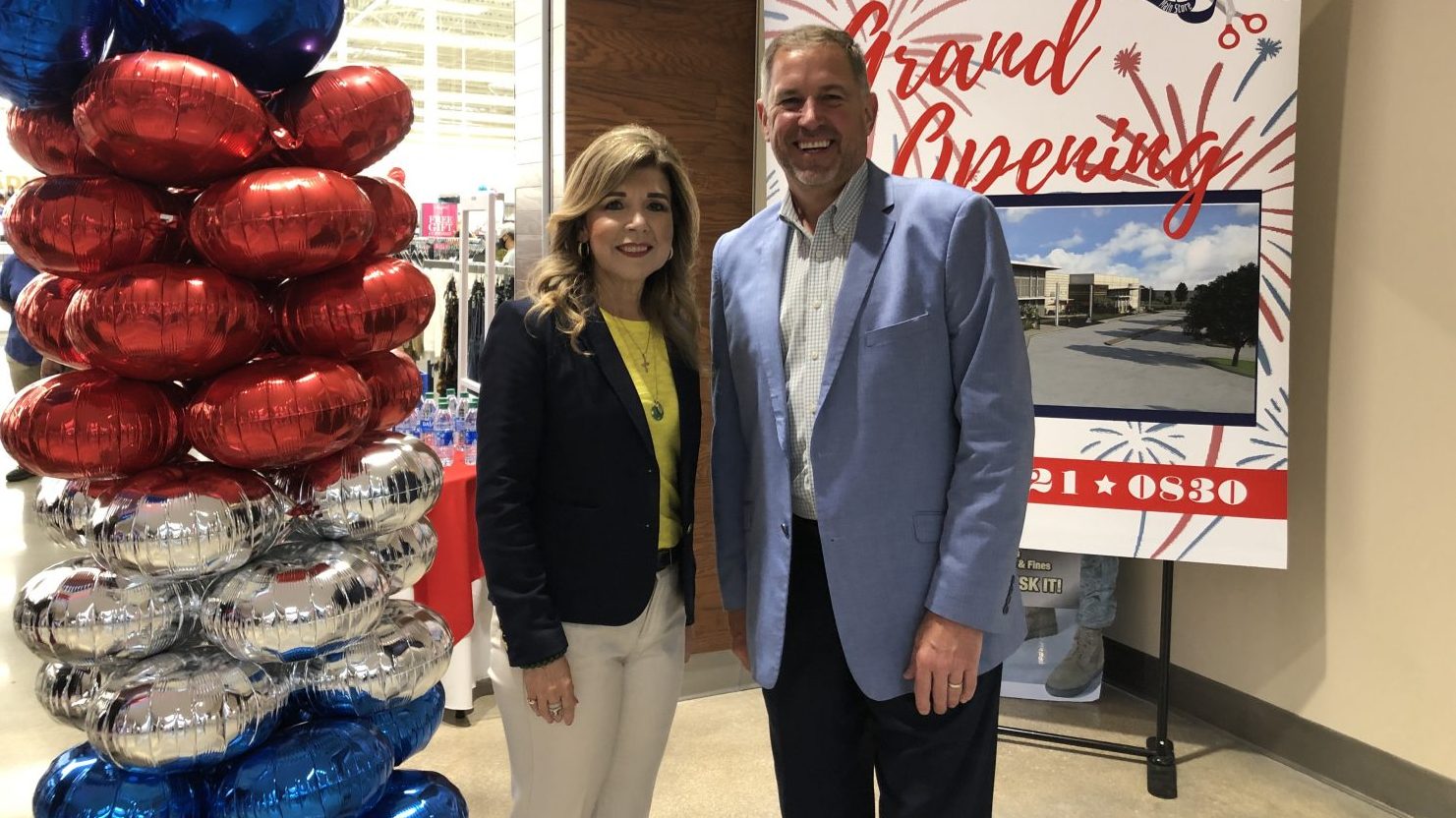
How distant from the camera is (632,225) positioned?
5.61 ft

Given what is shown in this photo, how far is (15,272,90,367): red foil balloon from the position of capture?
4.60 ft

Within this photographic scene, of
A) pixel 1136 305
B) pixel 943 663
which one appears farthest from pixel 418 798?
pixel 1136 305

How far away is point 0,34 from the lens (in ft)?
4.15

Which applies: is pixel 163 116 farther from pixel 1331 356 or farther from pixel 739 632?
pixel 1331 356

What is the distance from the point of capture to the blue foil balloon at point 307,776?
1.42 m

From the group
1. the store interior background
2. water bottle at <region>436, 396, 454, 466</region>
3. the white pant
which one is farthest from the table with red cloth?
the white pant

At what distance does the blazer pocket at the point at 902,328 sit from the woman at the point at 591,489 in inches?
15.7

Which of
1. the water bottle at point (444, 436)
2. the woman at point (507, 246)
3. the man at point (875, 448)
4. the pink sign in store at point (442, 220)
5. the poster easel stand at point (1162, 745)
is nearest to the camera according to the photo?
the man at point (875, 448)

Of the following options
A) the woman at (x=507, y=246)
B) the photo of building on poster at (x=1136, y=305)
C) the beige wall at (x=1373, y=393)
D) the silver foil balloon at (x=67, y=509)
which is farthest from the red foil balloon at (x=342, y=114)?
the beige wall at (x=1373, y=393)

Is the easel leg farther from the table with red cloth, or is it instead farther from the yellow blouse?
the table with red cloth

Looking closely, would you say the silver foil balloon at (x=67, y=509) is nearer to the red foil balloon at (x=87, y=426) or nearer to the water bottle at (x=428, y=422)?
the red foil balloon at (x=87, y=426)

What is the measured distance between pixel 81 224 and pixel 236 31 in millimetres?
332

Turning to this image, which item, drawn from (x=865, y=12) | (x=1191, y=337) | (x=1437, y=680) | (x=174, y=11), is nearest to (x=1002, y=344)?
(x=174, y=11)

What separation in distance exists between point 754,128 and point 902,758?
2.55 m
